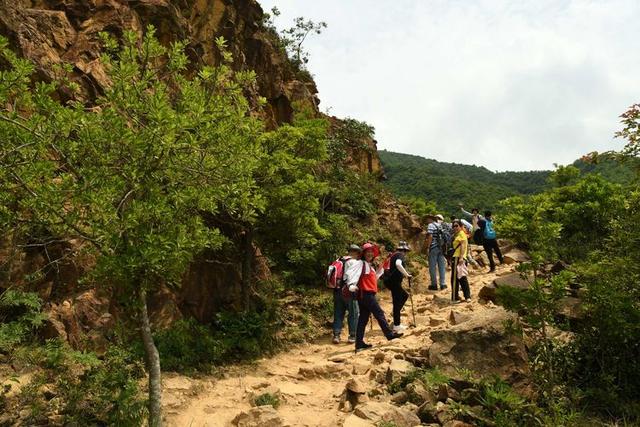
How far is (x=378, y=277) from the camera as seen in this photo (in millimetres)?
10438

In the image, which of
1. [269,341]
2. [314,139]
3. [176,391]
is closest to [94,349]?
[176,391]

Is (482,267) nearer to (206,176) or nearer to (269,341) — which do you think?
(269,341)

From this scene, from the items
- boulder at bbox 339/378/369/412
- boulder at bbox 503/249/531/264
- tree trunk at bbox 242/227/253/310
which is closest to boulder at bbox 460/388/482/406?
boulder at bbox 339/378/369/412

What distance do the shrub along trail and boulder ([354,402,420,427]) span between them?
2 cm

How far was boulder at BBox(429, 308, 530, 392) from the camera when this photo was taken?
6398mm

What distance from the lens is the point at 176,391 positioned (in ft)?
23.4

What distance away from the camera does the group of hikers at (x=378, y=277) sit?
28.8 feet

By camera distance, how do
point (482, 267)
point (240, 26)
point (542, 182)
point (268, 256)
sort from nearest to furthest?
point (268, 256) < point (482, 267) < point (240, 26) < point (542, 182)

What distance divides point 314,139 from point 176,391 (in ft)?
23.5

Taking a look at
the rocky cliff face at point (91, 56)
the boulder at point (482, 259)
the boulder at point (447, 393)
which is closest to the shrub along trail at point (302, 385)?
the boulder at point (447, 393)

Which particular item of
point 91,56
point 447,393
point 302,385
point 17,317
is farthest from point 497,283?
point 91,56

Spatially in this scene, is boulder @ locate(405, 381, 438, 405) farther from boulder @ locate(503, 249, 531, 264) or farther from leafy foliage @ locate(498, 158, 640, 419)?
boulder @ locate(503, 249, 531, 264)

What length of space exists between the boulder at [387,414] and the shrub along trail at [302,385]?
0.02m

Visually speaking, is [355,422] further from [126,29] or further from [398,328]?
[126,29]
